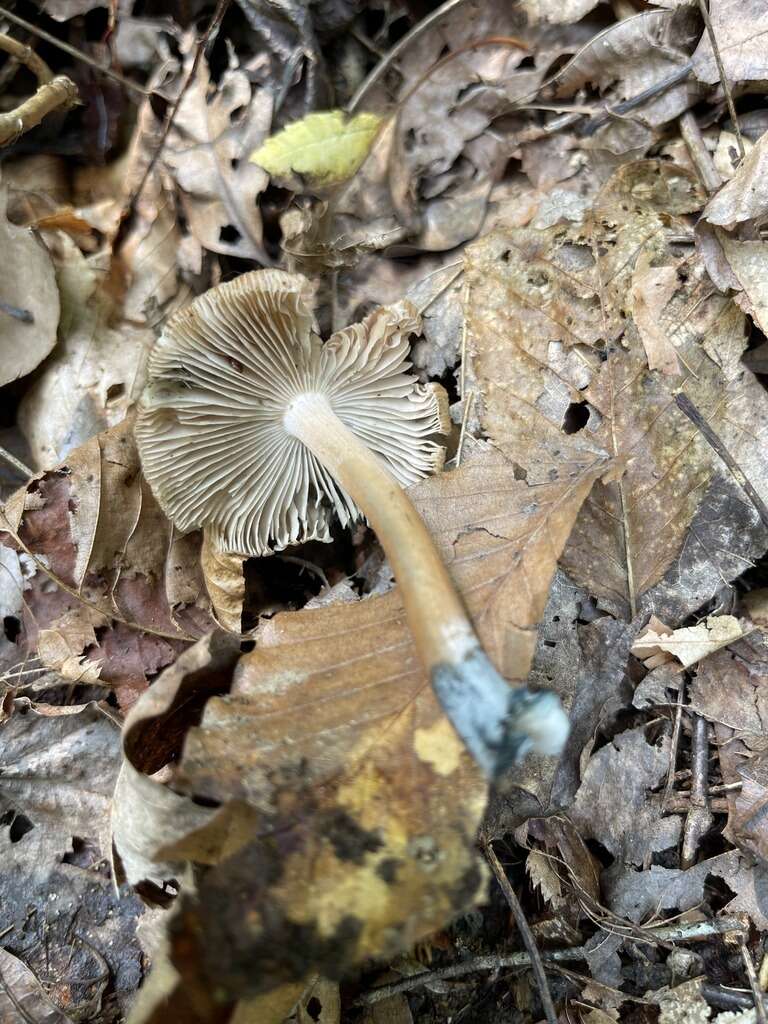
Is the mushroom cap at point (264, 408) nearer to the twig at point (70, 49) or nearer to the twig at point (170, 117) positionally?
the twig at point (170, 117)

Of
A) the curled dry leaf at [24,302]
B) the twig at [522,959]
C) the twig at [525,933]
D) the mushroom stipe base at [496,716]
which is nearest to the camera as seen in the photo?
the mushroom stipe base at [496,716]

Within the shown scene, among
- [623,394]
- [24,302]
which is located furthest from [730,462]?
[24,302]

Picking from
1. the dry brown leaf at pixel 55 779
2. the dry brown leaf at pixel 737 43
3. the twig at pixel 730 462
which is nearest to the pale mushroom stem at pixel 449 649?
the twig at pixel 730 462

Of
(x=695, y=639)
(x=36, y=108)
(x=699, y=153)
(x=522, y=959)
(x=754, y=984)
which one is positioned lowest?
(x=754, y=984)

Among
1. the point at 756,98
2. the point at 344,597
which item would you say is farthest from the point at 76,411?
the point at 756,98

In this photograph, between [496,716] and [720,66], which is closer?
[496,716]

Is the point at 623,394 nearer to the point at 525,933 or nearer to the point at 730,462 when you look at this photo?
the point at 730,462

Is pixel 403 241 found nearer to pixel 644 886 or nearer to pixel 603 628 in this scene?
pixel 603 628

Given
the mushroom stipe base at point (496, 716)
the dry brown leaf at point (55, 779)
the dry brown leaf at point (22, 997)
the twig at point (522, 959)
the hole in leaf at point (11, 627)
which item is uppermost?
the hole in leaf at point (11, 627)
